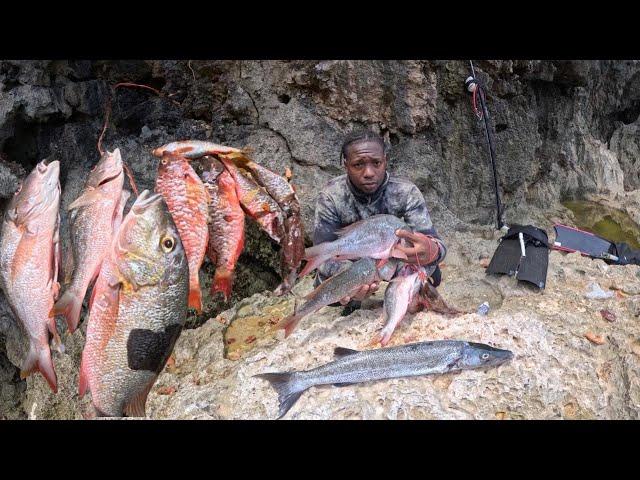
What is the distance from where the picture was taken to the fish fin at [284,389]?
126 inches

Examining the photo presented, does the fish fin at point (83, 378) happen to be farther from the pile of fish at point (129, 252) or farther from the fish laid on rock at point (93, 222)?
the fish laid on rock at point (93, 222)

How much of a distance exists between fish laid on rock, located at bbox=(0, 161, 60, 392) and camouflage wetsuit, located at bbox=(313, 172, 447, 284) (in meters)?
2.01

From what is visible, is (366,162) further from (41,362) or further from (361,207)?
(41,362)

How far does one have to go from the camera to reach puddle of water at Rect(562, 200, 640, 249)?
689cm

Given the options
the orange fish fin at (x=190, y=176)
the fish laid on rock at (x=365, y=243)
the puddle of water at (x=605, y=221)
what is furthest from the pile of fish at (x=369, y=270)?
the puddle of water at (x=605, y=221)

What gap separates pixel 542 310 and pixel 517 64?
324 centimetres

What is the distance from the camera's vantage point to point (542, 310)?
13.3ft

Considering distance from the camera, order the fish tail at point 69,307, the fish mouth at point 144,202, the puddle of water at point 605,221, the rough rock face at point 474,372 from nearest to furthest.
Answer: the fish mouth at point 144,202
the fish tail at point 69,307
the rough rock face at point 474,372
the puddle of water at point 605,221

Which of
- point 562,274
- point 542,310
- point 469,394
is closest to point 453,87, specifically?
point 562,274

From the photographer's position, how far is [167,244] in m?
2.68

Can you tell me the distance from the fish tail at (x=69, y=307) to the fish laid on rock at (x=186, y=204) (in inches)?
24.8

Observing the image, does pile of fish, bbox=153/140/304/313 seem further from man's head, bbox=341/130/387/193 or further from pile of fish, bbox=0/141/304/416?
man's head, bbox=341/130/387/193

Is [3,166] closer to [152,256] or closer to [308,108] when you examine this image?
[152,256]

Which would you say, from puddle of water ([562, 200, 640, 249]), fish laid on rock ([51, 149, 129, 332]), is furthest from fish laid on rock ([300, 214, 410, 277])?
puddle of water ([562, 200, 640, 249])
